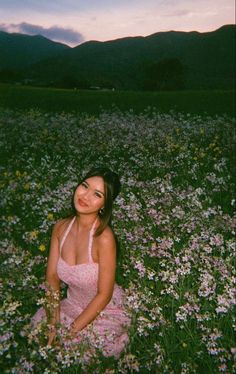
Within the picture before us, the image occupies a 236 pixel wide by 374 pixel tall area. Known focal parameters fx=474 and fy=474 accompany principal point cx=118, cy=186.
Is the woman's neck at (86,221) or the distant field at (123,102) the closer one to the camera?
the woman's neck at (86,221)

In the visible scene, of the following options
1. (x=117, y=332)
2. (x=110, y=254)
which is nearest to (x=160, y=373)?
(x=117, y=332)

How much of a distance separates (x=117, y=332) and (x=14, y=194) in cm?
421

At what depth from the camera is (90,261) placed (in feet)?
16.0

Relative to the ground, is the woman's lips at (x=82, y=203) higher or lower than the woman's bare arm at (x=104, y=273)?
higher

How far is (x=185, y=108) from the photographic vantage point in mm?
26625

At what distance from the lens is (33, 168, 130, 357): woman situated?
470 cm

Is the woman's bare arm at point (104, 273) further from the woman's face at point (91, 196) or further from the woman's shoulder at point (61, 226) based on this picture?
the woman's shoulder at point (61, 226)

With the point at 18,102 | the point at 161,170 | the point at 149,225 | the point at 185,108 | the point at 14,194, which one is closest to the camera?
the point at 149,225

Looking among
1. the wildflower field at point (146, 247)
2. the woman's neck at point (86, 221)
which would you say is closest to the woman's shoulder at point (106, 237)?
the woman's neck at point (86, 221)

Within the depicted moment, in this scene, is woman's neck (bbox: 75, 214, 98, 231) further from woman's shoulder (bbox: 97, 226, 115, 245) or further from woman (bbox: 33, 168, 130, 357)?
woman's shoulder (bbox: 97, 226, 115, 245)

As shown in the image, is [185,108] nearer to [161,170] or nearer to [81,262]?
[161,170]

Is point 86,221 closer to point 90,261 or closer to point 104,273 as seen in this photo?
point 90,261

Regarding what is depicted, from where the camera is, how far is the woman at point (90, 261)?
185 inches

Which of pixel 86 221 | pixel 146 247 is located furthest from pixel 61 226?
pixel 146 247
